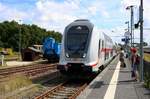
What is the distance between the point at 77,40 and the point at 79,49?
613 mm

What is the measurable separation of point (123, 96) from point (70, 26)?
8.89m

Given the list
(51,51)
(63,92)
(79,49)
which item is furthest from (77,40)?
(51,51)

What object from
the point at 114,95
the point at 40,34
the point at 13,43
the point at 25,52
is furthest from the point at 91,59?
the point at 40,34

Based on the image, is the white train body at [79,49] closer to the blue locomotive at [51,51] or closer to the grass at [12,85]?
the grass at [12,85]

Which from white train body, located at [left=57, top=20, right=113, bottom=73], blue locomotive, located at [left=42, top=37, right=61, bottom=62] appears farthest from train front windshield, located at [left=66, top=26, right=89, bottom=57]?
blue locomotive, located at [left=42, top=37, right=61, bottom=62]

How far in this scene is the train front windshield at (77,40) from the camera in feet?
72.6

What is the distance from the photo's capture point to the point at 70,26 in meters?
23.0

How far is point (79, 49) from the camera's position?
22172 mm

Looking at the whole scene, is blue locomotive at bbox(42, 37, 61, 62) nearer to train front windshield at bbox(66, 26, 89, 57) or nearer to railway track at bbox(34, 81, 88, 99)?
train front windshield at bbox(66, 26, 89, 57)

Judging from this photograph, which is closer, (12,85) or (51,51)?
(12,85)

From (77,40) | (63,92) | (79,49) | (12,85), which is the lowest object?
(63,92)

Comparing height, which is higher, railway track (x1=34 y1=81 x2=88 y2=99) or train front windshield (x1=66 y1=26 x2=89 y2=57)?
train front windshield (x1=66 y1=26 x2=89 y2=57)

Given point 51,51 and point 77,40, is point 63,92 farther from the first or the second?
point 51,51

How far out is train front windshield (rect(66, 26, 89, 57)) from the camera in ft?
72.6
